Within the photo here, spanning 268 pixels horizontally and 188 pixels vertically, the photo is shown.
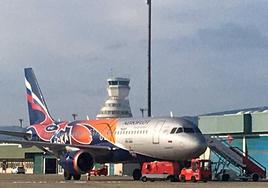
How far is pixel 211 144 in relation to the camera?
6028 centimetres

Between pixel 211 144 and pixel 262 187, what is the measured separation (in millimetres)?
21026

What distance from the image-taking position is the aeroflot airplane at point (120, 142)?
4997 cm

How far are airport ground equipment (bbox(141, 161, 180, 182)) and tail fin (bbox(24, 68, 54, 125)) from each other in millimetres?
16894

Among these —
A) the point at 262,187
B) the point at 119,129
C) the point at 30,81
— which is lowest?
the point at 262,187

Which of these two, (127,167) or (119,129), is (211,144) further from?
(127,167)

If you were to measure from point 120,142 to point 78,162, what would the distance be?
355cm

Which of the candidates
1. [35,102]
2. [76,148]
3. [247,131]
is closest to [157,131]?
[76,148]

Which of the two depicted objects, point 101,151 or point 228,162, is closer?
point 101,151

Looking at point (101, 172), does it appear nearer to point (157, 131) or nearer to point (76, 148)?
point (76, 148)

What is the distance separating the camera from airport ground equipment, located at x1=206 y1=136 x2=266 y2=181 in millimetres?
57156

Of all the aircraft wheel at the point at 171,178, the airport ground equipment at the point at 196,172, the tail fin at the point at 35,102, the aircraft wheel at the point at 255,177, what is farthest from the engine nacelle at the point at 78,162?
the tail fin at the point at 35,102

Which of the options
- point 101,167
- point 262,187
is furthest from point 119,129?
point 101,167

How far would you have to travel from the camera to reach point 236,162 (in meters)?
59.0

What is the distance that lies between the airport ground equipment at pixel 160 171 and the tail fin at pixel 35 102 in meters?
16.9
